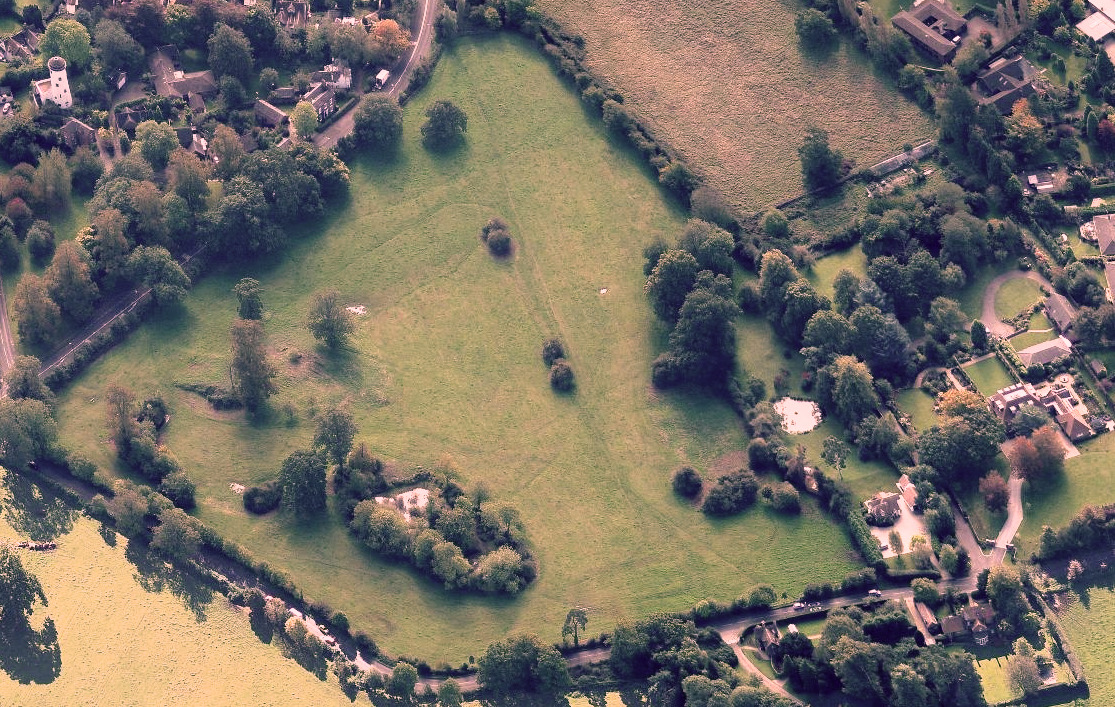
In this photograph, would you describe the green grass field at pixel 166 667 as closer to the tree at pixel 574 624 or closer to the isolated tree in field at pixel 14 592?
the isolated tree in field at pixel 14 592

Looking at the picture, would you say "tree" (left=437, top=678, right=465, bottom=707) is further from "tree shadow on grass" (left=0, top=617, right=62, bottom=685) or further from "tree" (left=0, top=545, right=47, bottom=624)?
"tree" (left=0, top=545, right=47, bottom=624)

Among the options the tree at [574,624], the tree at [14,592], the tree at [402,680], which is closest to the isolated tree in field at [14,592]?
the tree at [14,592]

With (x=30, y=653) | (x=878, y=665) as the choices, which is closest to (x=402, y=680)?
(x=30, y=653)

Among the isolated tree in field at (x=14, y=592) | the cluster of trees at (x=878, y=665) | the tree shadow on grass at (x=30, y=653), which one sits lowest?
the tree shadow on grass at (x=30, y=653)

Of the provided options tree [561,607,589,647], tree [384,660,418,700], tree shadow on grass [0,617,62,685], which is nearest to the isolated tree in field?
tree shadow on grass [0,617,62,685]

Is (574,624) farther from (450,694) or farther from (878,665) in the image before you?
(878,665)

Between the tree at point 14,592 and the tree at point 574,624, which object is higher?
the tree at point 574,624

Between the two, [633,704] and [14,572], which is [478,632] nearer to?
[633,704]
